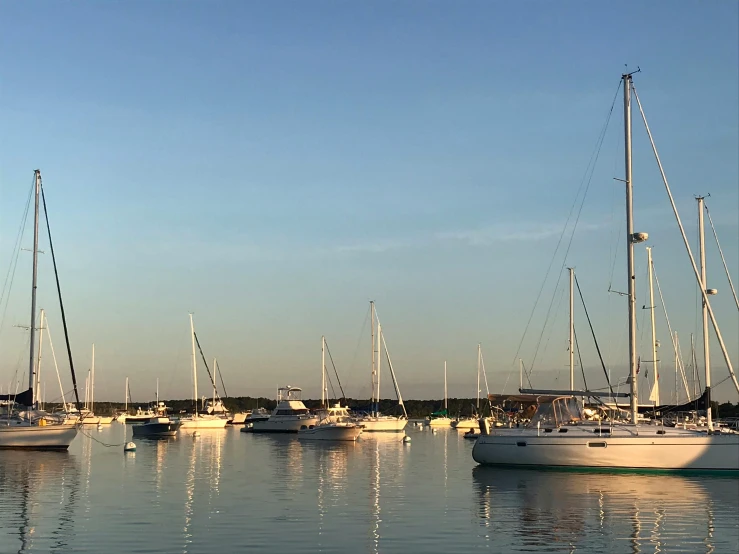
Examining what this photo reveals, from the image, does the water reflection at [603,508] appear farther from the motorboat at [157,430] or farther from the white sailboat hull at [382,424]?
the white sailboat hull at [382,424]

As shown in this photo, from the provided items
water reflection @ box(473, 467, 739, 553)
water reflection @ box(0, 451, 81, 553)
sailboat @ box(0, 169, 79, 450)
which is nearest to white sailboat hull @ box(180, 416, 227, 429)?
sailboat @ box(0, 169, 79, 450)

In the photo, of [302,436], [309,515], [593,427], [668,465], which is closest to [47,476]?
[309,515]

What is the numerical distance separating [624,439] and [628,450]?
1.61ft

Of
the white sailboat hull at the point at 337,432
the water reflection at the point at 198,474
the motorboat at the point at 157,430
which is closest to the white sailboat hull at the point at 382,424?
the white sailboat hull at the point at 337,432

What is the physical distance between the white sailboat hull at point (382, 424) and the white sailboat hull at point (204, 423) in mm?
17695

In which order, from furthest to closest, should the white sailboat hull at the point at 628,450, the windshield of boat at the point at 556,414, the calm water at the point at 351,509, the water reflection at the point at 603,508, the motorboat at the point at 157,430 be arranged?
1. the motorboat at the point at 157,430
2. the windshield of boat at the point at 556,414
3. the white sailboat hull at the point at 628,450
4. the water reflection at the point at 603,508
5. the calm water at the point at 351,509

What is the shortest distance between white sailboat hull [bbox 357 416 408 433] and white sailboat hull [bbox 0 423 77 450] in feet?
120

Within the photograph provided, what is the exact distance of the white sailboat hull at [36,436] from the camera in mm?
50188

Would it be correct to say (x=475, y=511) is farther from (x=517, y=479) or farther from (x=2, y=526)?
(x=2, y=526)

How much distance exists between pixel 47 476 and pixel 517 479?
2004cm

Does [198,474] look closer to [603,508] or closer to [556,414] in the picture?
[556,414]

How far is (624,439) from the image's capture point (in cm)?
3616

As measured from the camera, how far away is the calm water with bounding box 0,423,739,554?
20656 mm

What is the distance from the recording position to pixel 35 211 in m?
52.3
